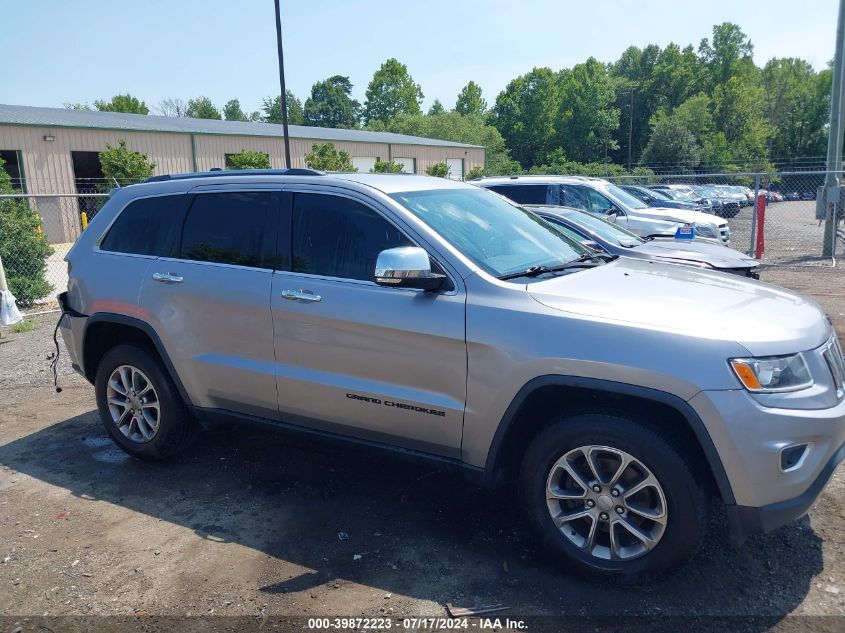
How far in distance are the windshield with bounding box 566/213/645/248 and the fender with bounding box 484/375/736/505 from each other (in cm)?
536

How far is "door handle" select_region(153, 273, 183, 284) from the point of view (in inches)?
173

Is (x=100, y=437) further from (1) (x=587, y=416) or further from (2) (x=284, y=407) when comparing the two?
(1) (x=587, y=416)

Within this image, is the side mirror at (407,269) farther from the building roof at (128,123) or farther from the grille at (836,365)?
the building roof at (128,123)

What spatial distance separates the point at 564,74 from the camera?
3752 inches

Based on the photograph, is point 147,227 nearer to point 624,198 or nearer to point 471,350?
point 471,350

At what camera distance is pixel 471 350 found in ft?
11.0

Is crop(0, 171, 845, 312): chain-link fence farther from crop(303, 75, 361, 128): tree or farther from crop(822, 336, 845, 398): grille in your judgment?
crop(303, 75, 361, 128): tree

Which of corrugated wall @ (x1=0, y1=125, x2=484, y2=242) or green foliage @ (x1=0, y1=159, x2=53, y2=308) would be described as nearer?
green foliage @ (x1=0, y1=159, x2=53, y2=308)

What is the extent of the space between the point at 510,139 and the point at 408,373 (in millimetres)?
88792

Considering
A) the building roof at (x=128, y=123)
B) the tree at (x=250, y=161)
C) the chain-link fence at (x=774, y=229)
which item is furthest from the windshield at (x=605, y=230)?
the building roof at (x=128, y=123)

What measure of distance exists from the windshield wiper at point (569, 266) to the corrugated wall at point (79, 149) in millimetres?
21520

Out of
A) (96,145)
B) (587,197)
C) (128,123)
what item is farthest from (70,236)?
(587,197)

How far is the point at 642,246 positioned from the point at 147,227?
19.5 feet

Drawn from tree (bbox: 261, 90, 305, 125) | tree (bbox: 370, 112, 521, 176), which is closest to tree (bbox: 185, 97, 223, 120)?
tree (bbox: 261, 90, 305, 125)
